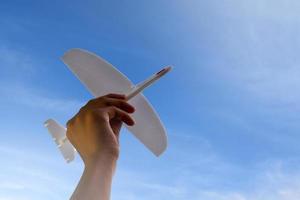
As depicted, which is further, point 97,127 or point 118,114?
point 118,114

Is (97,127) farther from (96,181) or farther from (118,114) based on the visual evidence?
(96,181)

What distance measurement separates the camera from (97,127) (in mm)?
1801

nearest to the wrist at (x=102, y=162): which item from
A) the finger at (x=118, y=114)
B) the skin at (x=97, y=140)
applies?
the skin at (x=97, y=140)

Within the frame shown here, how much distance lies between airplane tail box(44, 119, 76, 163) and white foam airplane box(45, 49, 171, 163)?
2.15 m

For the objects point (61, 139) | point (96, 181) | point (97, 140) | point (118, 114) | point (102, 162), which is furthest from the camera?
point (61, 139)

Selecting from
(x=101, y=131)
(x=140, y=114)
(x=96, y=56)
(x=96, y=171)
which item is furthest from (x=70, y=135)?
(x=96, y=56)

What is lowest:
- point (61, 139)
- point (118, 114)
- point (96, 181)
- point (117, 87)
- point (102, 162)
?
point (96, 181)

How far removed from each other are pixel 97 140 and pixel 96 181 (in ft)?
1.06

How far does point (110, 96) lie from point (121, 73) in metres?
5.81

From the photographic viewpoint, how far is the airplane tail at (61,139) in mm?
9445

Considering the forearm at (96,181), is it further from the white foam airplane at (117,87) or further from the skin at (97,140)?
the white foam airplane at (117,87)

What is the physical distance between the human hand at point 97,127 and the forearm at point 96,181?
38 mm

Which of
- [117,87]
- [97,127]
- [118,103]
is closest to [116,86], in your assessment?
[117,87]

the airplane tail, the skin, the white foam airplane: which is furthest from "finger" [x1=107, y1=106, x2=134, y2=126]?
the airplane tail
